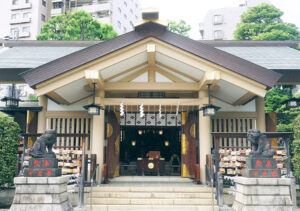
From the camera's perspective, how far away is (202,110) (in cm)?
1052

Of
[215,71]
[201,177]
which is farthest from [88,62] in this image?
[201,177]

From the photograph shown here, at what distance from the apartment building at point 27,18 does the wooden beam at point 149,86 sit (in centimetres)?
3920

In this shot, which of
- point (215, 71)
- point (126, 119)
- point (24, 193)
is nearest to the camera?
point (24, 193)

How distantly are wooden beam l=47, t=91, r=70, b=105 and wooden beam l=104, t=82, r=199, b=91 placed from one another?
6.10ft

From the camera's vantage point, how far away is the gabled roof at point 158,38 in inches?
372

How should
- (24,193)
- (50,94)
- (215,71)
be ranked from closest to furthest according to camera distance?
(24,193)
(215,71)
(50,94)

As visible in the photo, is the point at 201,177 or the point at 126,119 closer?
the point at 201,177

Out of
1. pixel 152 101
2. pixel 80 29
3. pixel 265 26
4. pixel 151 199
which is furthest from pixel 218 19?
pixel 151 199

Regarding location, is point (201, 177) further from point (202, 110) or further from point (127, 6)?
point (127, 6)

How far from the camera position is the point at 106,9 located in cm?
4325

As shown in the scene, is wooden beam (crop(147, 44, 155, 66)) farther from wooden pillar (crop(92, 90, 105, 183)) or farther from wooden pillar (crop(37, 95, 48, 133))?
wooden pillar (crop(37, 95, 48, 133))

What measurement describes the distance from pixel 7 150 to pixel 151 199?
17.6 feet

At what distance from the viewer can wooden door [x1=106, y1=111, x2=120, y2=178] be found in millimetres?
11531

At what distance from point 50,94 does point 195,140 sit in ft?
19.3
